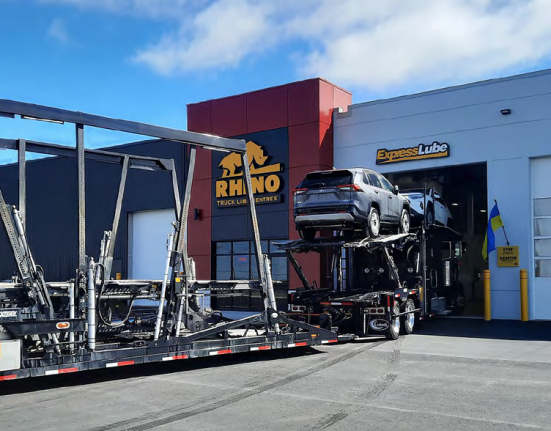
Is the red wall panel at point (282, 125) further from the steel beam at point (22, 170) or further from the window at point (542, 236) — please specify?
the steel beam at point (22, 170)

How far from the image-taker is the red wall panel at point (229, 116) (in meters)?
24.4

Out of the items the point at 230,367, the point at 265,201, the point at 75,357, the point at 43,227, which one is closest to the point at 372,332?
the point at 230,367

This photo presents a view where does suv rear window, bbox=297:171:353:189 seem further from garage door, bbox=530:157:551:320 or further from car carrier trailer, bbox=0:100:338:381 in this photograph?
garage door, bbox=530:157:551:320

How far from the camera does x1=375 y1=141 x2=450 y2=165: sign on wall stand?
20844 mm

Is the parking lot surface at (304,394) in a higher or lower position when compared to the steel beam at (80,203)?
lower

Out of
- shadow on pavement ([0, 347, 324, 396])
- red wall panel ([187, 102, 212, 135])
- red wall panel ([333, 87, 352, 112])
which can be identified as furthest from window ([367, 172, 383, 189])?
red wall panel ([187, 102, 212, 135])

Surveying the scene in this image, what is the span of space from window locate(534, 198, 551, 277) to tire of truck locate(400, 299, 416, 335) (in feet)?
18.9

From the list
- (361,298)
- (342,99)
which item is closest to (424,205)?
(361,298)

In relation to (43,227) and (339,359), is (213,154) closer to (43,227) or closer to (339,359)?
(43,227)

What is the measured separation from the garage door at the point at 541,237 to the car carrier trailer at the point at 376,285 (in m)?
2.86

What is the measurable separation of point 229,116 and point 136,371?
52.5ft

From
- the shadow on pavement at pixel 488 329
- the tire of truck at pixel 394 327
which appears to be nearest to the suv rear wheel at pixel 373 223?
the tire of truck at pixel 394 327

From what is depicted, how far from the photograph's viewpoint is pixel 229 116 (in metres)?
24.8

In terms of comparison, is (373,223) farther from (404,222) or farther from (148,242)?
(148,242)
